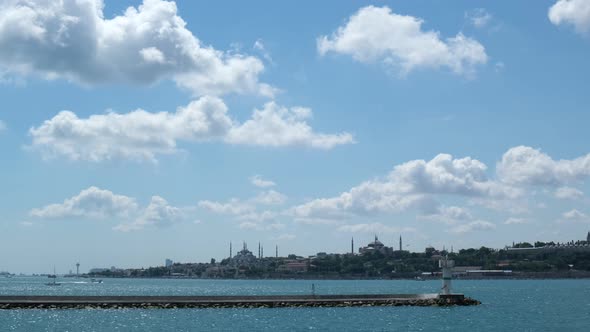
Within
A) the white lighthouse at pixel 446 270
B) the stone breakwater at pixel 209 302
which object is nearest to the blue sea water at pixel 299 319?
the stone breakwater at pixel 209 302

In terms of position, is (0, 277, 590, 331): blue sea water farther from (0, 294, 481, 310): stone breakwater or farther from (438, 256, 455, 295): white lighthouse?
(438, 256, 455, 295): white lighthouse

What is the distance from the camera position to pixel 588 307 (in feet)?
324

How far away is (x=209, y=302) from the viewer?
86812 millimetres

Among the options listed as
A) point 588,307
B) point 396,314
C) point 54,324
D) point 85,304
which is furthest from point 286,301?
point 588,307

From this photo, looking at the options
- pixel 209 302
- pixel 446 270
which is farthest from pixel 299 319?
pixel 446 270

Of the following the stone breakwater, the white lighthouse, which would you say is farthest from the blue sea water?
the white lighthouse

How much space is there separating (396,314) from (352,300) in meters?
11.2

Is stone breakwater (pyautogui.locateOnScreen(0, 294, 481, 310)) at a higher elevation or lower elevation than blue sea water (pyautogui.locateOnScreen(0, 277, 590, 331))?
higher

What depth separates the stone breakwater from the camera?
8462 cm

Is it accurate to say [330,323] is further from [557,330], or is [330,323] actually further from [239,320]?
[557,330]

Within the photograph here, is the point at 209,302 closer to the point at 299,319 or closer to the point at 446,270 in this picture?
the point at 299,319

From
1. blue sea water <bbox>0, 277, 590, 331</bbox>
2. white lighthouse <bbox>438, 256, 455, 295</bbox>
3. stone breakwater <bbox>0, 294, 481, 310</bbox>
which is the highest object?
white lighthouse <bbox>438, 256, 455, 295</bbox>

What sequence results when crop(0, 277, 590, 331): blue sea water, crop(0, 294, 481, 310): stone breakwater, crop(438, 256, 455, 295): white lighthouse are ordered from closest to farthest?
1. crop(0, 277, 590, 331): blue sea water
2. crop(0, 294, 481, 310): stone breakwater
3. crop(438, 256, 455, 295): white lighthouse

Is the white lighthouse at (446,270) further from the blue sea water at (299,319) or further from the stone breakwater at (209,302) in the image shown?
the blue sea water at (299,319)
